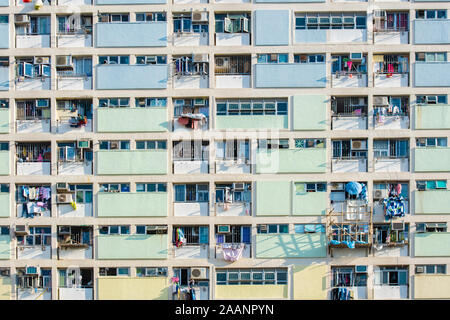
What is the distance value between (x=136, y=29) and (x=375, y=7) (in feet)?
26.3

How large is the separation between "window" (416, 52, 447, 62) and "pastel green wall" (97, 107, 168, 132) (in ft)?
28.4

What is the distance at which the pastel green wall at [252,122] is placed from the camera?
57.4 feet

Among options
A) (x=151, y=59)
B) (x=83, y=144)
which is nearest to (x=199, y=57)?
(x=151, y=59)

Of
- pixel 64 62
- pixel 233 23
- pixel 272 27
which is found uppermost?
pixel 233 23

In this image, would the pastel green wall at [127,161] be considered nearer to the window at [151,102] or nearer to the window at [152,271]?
the window at [151,102]

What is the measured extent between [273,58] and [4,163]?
964 centimetres

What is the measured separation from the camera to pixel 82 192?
17688mm

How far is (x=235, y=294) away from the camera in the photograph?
17.3 meters

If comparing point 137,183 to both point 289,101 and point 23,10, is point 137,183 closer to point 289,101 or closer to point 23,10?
point 289,101

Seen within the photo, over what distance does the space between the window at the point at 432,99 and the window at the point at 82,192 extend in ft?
37.3

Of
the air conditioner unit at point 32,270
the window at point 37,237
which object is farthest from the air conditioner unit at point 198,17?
the air conditioner unit at point 32,270

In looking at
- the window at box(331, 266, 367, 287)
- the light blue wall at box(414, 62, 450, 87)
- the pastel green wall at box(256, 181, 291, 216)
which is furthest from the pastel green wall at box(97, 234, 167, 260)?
the light blue wall at box(414, 62, 450, 87)

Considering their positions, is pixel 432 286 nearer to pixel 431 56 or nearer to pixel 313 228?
pixel 313 228

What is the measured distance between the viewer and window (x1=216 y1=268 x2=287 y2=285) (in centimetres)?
1739
